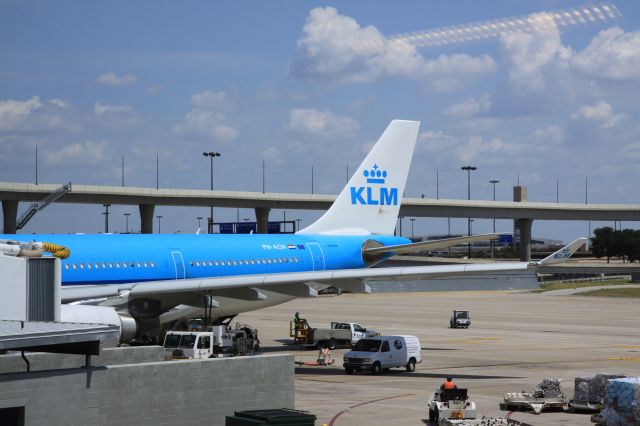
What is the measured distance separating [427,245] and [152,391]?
25.9m

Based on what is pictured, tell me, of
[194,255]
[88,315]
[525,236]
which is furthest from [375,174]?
[525,236]

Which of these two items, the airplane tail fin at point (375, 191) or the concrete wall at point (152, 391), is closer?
the concrete wall at point (152, 391)

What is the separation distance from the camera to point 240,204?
149 m

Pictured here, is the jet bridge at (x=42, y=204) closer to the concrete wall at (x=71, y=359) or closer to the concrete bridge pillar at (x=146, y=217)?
the concrete bridge pillar at (x=146, y=217)

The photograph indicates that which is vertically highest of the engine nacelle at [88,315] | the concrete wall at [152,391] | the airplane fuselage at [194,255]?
the airplane fuselage at [194,255]

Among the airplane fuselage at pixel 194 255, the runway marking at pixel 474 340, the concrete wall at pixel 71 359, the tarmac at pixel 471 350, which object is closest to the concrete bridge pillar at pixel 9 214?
the tarmac at pixel 471 350

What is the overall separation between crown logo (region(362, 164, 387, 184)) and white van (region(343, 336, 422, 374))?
1482cm

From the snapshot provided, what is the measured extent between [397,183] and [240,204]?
9340 centimetres

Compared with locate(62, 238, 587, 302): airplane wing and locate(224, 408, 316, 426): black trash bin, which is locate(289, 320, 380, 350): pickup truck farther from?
locate(224, 408, 316, 426): black trash bin

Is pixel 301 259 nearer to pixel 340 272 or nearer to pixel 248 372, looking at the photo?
pixel 340 272

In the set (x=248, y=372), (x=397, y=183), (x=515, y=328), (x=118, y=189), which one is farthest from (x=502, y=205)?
(x=248, y=372)

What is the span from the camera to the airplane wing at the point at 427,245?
4284cm

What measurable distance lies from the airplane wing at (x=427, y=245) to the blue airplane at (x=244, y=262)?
0.25ft

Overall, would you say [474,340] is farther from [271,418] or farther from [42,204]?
[42,204]
